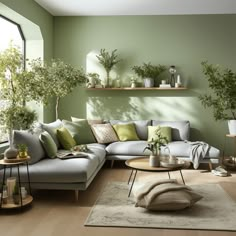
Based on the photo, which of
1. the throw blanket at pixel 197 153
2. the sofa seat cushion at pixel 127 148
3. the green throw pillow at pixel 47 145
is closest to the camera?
the green throw pillow at pixel 47 145

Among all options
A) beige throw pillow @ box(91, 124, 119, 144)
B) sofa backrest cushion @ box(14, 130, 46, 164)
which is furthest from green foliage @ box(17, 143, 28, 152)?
beige throw pillow @ box(91, 124, 119, 144)

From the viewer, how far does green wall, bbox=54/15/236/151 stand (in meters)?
6.45

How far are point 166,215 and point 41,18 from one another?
450 centimetres

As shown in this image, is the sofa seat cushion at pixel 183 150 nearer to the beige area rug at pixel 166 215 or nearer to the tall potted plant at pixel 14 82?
the beige area rug at pixel 166 215

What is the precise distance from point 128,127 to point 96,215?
2943 millimetres

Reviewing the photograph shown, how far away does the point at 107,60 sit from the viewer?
21.2 feet

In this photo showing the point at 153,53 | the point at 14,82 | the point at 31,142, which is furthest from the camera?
the point at 153,53

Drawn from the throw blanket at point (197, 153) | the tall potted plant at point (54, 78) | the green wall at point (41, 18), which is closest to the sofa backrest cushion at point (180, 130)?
the throw blanket at point (197, 153)

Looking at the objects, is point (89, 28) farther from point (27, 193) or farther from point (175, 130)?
point (27, 193)

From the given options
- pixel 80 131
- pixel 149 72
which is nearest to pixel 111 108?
pixel 149 72

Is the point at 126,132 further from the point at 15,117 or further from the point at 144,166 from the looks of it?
the point at 15,117

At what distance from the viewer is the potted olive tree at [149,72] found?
6.41 meters

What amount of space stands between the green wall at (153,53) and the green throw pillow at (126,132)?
66 cm

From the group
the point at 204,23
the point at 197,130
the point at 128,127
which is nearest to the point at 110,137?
the point at 128,127
